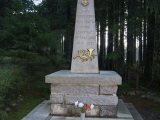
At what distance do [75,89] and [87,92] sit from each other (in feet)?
0.93

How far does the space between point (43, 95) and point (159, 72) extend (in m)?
5.22

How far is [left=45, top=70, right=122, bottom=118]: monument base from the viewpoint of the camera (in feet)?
18.7

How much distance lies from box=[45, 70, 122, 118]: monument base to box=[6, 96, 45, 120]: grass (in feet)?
5.11

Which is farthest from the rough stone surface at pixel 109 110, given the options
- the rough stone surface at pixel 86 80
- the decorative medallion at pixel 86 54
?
the decorative medallion at pixel 86 54

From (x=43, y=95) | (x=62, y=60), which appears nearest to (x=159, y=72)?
(x=62, y=60)

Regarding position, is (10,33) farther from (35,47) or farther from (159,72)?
(159,72)

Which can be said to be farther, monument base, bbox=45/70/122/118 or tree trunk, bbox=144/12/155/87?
tree trunk, bbox=144/12/155/87

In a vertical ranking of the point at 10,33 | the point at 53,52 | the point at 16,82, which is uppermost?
the point at 10,33

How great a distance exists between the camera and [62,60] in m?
10.1

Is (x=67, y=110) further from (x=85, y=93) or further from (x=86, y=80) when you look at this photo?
(x=86, y=80)

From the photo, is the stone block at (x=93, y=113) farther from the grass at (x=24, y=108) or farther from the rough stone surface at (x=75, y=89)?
the grass at (x=24, y=108)

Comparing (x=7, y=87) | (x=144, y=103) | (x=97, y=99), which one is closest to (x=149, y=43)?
(x=144, y=103)

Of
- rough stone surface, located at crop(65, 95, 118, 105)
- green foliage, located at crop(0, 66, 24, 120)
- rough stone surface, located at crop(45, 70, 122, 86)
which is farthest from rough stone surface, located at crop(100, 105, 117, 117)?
green foliage, located at crop(0, 66, 24, 120)

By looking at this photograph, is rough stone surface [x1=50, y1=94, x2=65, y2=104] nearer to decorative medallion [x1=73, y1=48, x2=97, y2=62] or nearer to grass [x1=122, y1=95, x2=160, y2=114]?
decorative medallion [x1=73, y1=48, x2=97, y2=62]
